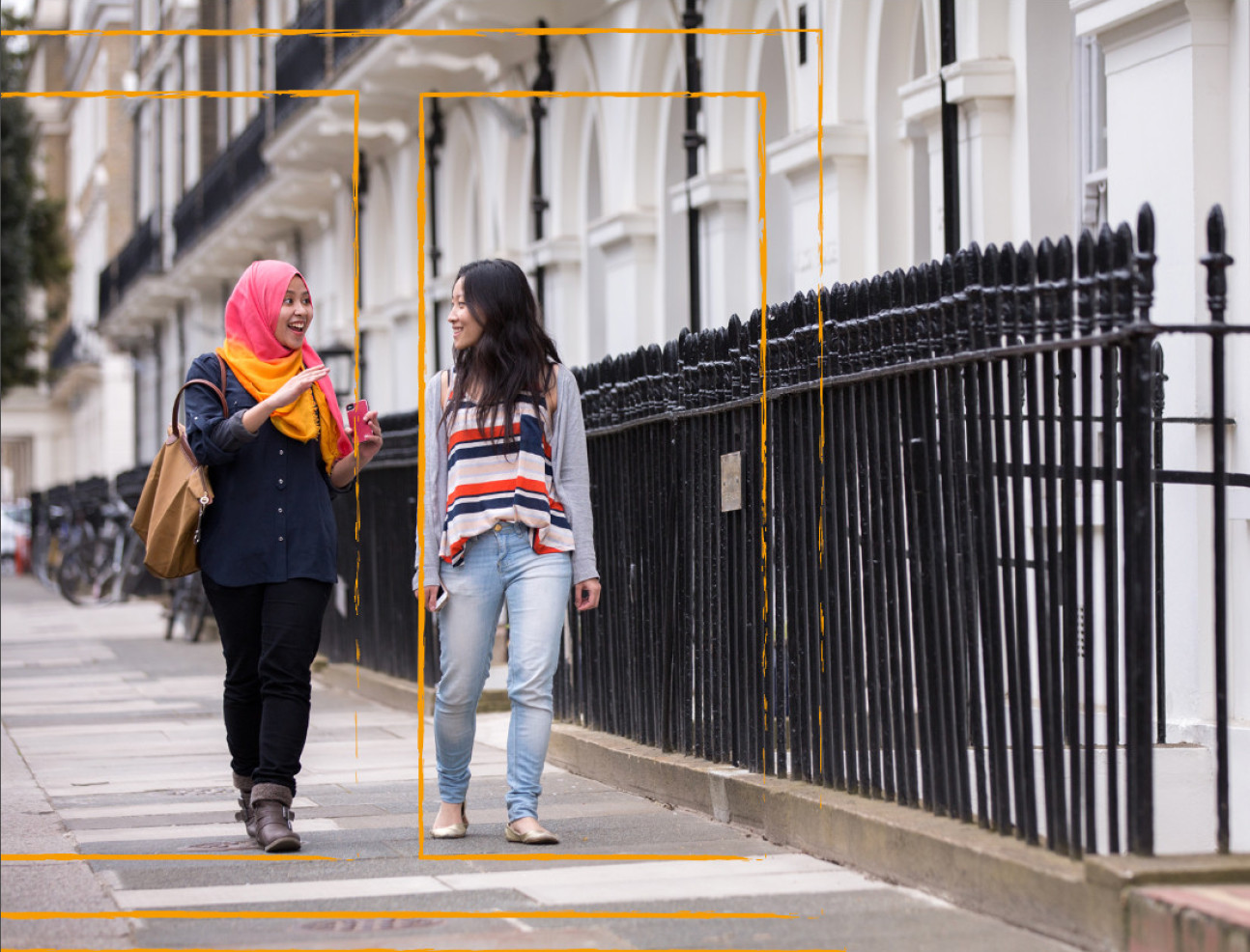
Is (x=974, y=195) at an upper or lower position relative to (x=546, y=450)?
upper

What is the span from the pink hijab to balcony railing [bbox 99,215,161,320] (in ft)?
110

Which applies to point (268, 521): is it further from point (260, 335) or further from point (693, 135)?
point (693, 135)

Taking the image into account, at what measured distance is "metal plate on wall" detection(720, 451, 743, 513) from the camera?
770 cm

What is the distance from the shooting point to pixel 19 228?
41.3 meters

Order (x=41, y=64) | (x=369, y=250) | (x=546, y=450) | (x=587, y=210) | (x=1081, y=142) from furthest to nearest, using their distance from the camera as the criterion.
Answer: (x=41, y=64)
(x=369, y=250)
(x=587, y=210)
(x=1081, y=142)
(x=546, y=450)

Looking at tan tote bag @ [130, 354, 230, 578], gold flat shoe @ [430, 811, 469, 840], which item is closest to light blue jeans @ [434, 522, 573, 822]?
gold flat shoe @ [430, 811, 469, 840]

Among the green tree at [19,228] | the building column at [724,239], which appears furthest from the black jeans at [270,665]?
the green tree at [19,228]

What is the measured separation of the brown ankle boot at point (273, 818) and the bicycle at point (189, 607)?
12.7m

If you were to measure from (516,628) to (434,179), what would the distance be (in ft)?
53.0

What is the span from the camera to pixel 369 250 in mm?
25688

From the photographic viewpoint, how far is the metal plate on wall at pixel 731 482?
7695 mm

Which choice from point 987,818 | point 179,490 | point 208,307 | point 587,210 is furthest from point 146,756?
point 208,307

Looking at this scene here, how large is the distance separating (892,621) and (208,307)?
33.9 meters

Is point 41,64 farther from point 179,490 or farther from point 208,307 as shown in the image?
point 179,490
